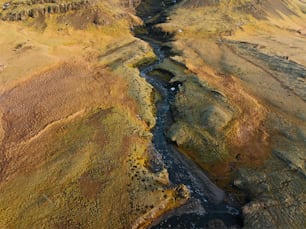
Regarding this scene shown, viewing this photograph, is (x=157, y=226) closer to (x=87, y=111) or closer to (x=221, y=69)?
(x=87, y=111)

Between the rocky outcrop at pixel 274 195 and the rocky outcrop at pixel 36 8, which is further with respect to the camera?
the rocky outcrop at pixel 36 8

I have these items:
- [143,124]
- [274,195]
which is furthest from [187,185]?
[143,124]

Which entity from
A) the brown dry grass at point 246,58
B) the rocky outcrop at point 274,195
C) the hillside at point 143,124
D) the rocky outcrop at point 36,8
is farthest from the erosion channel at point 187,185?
the rocky outcrop at point 36,8

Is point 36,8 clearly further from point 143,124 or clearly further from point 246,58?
point 246,58

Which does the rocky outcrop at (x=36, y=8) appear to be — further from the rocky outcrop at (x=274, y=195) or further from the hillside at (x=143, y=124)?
the rocky outcrop at (x=274, y=195)

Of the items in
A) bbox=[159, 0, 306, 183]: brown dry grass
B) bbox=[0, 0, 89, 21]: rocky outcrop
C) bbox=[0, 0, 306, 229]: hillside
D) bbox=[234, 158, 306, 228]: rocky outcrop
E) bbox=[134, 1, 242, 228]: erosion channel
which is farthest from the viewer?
bbox=[0, 0, 89, 21]: rocky outcrop

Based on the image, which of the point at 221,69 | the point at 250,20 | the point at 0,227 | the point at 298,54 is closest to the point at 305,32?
the point at 250,20

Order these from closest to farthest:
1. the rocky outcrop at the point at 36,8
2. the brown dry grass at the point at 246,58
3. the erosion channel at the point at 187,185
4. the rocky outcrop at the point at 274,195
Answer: the rocky outcrop at the point at 274,195 < the erosion channel at the point at 187,185 < the brown dry grass at the point at 246,58 < the rocky outcrop at the point at 36,8

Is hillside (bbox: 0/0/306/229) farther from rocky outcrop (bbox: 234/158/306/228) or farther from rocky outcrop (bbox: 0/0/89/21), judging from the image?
rocky outcrop (bbox: 0/0/89/21)

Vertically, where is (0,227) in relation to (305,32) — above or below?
above

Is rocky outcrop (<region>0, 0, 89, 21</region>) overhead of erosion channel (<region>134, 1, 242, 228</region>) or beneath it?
beneath

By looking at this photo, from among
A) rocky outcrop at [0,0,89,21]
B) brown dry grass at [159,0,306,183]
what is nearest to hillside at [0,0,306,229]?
brown dry grass at [159,0,306,183]
